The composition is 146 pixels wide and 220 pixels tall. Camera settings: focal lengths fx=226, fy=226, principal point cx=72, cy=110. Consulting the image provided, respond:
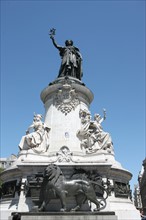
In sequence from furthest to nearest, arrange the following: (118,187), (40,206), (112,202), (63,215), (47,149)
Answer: (47,149)
(118,187)
(112,202)
(40,206)
(63,215)

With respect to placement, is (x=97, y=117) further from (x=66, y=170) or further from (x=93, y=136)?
(x=66, y=170)

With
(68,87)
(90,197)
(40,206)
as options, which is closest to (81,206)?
(90,197)

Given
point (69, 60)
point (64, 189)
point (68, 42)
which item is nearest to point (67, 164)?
point (64, 189)

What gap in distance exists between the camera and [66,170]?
10.9 metres

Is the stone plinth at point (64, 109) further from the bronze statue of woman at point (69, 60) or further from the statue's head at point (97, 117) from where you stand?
the bronze statue of woman at point (69, 60)

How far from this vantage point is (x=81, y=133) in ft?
44.2

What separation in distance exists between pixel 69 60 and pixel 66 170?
970cm

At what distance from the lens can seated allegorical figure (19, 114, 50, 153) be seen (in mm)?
12867

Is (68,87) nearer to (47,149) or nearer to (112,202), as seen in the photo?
(47,149)

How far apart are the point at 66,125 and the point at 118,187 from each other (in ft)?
15.3

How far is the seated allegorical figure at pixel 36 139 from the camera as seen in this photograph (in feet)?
42.2

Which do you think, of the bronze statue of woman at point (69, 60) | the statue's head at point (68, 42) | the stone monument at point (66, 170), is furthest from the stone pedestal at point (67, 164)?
the statue's head at point (68, 42)

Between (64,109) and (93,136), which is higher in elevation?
(64,109)

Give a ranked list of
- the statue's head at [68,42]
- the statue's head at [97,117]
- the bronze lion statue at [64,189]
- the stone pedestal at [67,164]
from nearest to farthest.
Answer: the bronze lion statue at [64,189] → the stone pedestal at [67,164] → the statue's head at [97,117] → the statue's head at [68,42]
